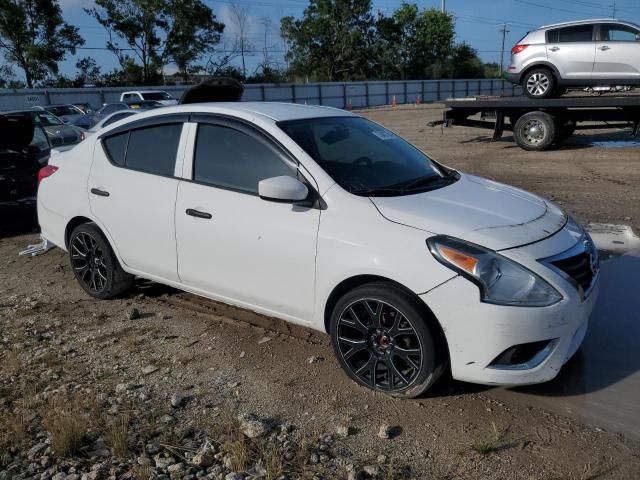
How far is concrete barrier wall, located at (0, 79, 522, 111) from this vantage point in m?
33.2

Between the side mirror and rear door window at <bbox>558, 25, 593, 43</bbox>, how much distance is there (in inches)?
461

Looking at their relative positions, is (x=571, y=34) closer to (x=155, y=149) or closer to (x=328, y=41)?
(x=155, y=149)

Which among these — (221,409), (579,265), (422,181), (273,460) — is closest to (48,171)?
(221,409)

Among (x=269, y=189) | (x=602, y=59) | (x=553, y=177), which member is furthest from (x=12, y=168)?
(x=602, y=59)

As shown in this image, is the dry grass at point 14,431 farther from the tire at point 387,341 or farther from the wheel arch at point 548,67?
the wheel arch at point 548,67

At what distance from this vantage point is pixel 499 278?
3023 millimetres

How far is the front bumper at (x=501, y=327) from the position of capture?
2994 millimetres

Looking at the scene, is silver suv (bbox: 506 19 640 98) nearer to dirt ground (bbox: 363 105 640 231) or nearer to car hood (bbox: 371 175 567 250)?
dirt ground (bbox: 363 105 640 231)

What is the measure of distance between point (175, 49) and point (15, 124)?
4592 cm

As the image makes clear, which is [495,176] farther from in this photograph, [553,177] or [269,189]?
[269,189]

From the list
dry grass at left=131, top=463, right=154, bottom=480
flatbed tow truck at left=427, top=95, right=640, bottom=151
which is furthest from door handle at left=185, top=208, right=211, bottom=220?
flatbed tow truck at left=427, top=95, right=640, bottom=151

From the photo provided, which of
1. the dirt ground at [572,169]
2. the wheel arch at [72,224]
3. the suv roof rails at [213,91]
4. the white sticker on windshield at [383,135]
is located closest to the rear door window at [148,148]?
the wheel arch at [72,224]

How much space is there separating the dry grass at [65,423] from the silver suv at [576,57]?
505 inches

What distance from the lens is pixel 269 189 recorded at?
137 inches
